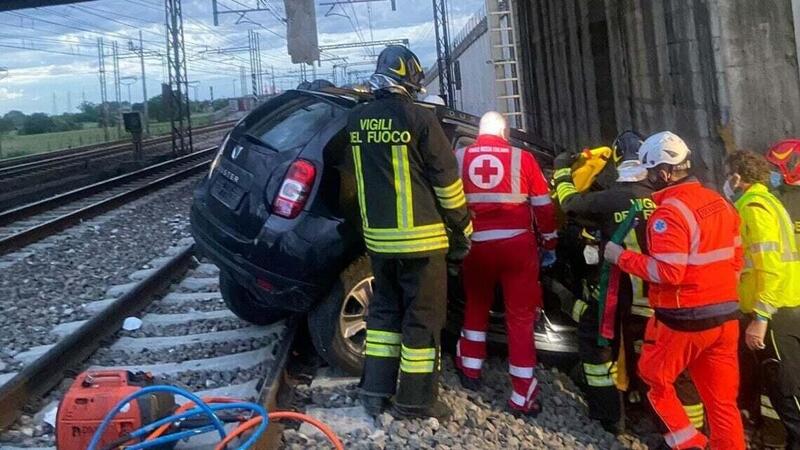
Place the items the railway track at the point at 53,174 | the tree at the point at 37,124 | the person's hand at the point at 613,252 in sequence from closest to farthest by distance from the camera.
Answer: the person's hand at the point at 613,252 < the railway track at the point at 53,174 < the tree at the point at 37,124

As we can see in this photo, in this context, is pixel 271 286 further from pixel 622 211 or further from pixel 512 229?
pixel 622 211

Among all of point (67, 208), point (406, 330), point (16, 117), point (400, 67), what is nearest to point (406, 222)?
point (406, 330)

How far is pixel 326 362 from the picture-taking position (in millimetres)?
5266

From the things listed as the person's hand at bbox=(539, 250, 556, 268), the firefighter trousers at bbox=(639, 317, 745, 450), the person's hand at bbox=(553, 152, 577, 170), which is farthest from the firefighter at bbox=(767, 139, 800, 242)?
the person's hand at bbox=(539, 250, 556, 268)

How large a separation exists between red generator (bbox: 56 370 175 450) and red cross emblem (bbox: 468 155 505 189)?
2.08 metres

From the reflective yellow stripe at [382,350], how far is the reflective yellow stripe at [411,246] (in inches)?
21.1

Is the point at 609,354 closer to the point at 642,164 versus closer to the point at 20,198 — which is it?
the point at 642,164

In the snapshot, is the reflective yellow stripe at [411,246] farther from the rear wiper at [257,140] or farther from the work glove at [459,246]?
the rear wiper at [257,140]

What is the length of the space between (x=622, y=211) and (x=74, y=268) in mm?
6258

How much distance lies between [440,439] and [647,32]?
207 inches

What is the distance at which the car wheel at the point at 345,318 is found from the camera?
4828 millimetres

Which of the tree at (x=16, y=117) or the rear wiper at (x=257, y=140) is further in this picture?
the tree at (x=16, y=117)

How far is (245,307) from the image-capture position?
19.9ft

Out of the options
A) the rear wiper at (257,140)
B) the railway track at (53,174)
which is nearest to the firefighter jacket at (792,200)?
the rear wiper at (257,140)
